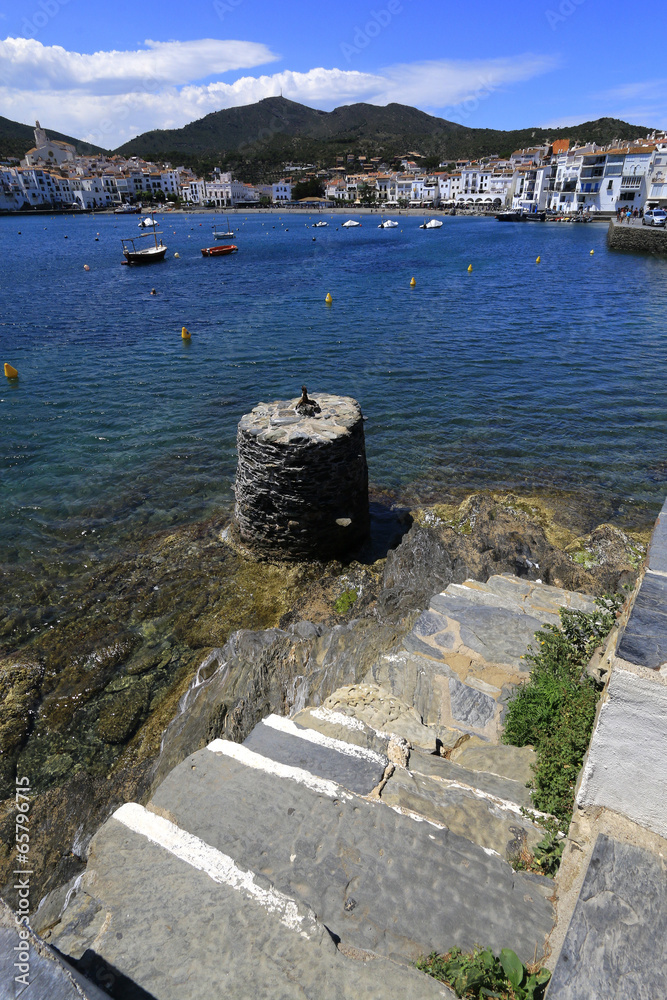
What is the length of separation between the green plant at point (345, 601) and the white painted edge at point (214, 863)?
17.4 feet

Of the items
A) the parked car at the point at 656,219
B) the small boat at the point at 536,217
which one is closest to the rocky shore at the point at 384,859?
the parked car at the point at 656,219

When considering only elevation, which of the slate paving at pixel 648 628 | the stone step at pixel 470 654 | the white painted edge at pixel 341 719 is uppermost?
the slate paving at pixel 648 628

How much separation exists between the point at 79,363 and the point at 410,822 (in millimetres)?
24810

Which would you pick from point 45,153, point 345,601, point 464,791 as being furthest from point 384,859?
point 45,153

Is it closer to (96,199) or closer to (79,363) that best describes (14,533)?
(79,363)

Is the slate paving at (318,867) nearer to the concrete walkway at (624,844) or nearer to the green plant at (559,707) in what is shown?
the green plant at (559,707)

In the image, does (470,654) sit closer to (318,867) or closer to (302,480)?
(318,867)

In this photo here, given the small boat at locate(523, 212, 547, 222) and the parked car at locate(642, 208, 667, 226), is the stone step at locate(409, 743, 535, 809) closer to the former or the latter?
the parked car at locate(642, 208, 667, 226)

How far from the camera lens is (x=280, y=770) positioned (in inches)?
149

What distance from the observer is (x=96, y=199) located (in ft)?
550

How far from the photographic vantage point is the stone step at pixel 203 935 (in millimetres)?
2414

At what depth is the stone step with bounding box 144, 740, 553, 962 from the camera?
2719 millimetres

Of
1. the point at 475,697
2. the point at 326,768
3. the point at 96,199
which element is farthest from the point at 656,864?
the point at 96,199

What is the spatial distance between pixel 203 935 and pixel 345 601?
6248 mm
